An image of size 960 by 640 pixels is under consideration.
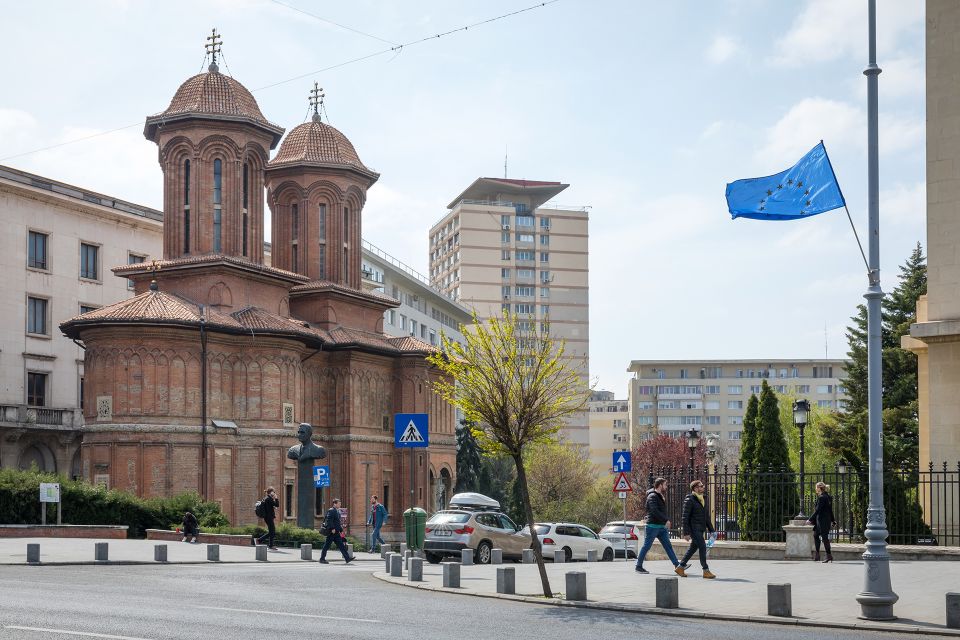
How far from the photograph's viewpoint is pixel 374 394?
52.3m

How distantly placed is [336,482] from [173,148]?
1633cm

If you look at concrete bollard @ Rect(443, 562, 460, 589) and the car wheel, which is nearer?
concrete bollard @ Rect(443, 562, 460, 589)

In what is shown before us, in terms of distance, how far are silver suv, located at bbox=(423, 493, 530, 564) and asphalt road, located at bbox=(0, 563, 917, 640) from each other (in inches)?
344

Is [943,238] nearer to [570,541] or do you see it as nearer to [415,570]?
[415,570]

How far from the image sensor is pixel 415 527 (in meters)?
22.7

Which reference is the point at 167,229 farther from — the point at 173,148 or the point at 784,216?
the point at 784,216

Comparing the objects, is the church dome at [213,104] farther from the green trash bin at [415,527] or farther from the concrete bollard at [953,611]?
the concrete bollard at [953,611]

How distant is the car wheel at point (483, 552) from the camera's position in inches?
1087

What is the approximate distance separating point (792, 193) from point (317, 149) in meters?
42.1

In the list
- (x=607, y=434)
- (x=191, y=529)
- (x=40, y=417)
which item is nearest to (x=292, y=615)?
(x=191, y=529)

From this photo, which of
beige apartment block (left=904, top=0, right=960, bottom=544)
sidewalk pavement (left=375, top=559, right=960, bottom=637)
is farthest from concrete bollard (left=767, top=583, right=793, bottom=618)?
beige apartment block (left=904, top=0, right=960, bottom=544)

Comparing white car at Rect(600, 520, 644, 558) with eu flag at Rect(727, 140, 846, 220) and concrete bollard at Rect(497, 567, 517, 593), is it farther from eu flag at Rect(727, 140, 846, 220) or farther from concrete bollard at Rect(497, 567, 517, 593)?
eu flag at Rect(727, 140, 846, 220)

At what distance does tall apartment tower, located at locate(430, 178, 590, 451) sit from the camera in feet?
395

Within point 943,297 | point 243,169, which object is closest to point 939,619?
point 943,297
